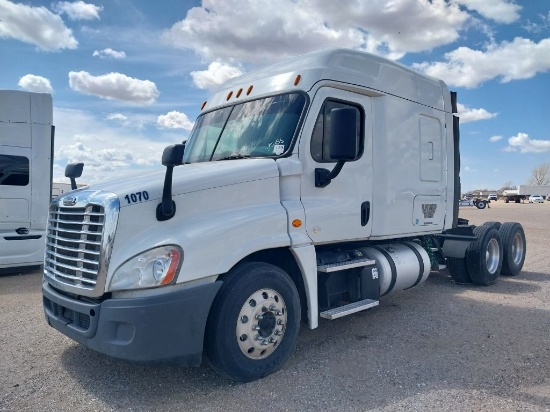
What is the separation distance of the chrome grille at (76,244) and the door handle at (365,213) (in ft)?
9.71

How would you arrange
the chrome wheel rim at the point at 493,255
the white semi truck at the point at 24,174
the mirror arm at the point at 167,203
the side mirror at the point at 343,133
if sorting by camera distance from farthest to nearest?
1. the white semi truck at the point at 24,174
2. the chrome wheel rim at the point at 493,255
3. the side mirror at the point at 343,133
4. the mirror arm at the point at 167,203

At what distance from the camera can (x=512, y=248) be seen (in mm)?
9352

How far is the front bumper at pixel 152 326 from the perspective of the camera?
354cm

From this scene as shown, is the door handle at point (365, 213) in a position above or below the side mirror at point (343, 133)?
below

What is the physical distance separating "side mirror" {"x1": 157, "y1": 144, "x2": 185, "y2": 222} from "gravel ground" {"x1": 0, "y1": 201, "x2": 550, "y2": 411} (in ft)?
5.08

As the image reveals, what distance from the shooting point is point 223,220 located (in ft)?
13.1

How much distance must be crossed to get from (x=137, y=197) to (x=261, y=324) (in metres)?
1.55

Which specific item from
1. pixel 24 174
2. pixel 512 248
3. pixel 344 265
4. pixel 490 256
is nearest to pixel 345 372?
pixel 344 265

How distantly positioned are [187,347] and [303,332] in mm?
2157

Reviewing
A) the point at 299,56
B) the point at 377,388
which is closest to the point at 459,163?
the point at 299,56

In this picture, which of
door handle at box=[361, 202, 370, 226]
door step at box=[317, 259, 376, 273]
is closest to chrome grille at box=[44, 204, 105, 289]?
door step at box=[317, 259, 376, 273]

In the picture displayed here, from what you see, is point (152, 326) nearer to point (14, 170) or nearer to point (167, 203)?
point (167, 203)

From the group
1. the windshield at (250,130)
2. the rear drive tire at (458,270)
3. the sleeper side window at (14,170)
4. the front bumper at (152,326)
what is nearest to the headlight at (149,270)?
the front bumper at (152,326)

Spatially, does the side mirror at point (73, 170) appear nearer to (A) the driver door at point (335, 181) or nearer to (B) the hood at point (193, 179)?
(B) the hood at point (193, 179)
